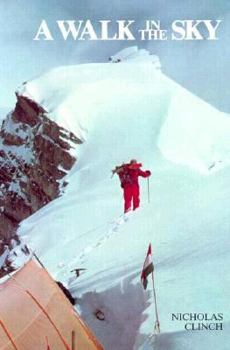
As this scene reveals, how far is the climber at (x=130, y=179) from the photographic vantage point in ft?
11.8

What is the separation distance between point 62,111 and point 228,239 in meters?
0.85

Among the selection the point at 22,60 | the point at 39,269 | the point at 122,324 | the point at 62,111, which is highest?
the point at 22,60

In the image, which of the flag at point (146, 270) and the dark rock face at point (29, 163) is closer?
the flag at point (146, 270)

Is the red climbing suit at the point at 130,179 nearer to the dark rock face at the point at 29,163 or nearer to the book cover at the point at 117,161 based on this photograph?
the book cover at the point at 117,161

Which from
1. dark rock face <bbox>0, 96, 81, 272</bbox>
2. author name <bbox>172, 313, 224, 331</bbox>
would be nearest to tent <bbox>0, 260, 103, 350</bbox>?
dark rock face <bbox>0, 96, 81, 272</bbox>

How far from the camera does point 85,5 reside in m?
3.65

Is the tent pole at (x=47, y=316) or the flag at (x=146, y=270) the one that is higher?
the flag at (x=146, y=270)

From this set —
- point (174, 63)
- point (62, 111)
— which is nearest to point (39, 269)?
point (62, 111)

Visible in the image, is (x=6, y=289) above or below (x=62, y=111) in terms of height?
below

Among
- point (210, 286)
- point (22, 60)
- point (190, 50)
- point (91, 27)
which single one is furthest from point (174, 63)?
point (210, 286)

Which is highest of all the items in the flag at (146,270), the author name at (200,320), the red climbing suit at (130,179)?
the red climbing suit at (130,179)

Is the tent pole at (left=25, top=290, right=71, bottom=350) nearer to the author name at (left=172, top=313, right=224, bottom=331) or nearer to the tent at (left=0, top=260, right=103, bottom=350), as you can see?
the tent at (left=0, top=260, right=103, bottom=350)

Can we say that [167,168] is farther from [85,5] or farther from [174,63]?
[85,5]

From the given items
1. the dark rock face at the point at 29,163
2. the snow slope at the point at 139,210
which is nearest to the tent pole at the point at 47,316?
the snow slope at the point at 139,210
